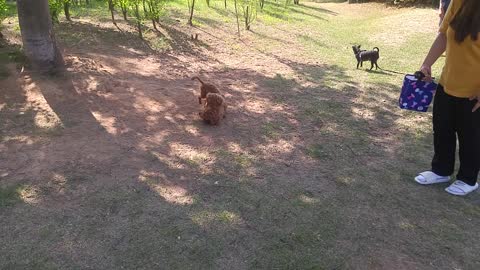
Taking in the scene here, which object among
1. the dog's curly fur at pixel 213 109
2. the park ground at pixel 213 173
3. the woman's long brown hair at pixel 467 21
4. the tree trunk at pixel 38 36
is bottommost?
the park ground at pixel 213 173

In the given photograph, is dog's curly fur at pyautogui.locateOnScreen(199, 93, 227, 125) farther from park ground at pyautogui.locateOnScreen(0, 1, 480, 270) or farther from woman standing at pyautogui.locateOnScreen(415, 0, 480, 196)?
woman standing at pyautogui.locateOnScreen(415, 0, 480, 196)

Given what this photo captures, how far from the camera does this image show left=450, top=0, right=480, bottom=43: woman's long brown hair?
9.52 ft

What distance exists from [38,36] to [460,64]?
4.78 m

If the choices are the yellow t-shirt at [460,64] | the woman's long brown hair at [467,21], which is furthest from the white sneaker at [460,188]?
the woman's long brown hair at [467,21]

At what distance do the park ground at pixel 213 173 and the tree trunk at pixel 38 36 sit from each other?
8.0 inches

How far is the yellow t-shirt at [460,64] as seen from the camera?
3.03 metres

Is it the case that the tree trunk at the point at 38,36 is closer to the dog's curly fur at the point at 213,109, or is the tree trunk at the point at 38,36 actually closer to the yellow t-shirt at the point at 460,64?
the dog's curly fur at the point at 213,109

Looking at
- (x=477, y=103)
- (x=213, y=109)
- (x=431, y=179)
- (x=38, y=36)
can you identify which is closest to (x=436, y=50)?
(x=477, y=103)

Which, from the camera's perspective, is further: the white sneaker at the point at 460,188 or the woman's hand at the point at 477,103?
the white sneaker at the point at 460,188

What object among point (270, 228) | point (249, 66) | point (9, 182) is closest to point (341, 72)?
point (249, 66)

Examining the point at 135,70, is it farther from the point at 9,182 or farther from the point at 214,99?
the point at 9,182

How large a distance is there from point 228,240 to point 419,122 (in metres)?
3.36

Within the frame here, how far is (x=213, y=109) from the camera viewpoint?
461 cm

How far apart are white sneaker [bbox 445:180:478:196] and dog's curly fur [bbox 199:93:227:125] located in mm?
2394
